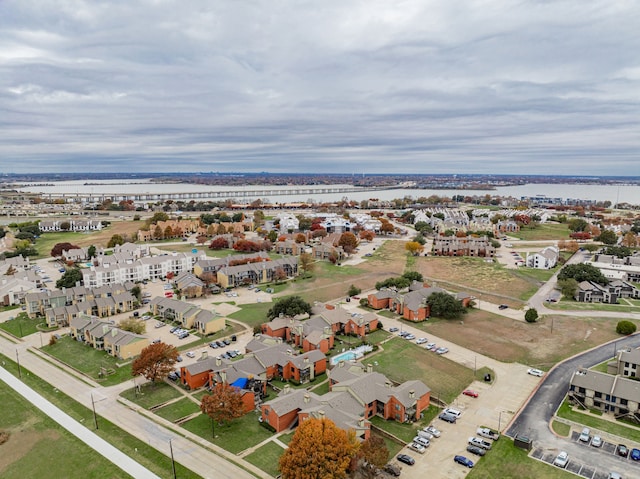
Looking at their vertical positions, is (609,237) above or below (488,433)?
above

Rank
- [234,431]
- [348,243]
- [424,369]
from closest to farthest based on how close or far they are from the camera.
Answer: [234,431] → [424,369] → [348,243]

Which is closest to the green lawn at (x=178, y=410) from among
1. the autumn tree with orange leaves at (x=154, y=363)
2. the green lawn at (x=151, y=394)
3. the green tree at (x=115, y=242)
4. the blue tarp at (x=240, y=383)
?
the green lawn at (x=151, y=394)

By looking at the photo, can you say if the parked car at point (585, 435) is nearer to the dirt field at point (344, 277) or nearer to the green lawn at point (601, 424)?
the green lawn at point (601, 424)

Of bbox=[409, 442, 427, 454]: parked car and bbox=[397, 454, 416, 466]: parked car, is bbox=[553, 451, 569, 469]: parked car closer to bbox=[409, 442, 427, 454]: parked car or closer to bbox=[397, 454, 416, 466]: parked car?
bbox=[409, 442, 427, 454]: parked car

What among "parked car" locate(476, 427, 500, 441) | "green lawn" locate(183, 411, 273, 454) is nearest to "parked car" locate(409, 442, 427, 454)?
"parked car" locate(476, 427, 500, 441)

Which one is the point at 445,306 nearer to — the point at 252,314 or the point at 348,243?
the point at 252,314

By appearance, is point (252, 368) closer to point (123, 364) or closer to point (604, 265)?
point (123, 364)

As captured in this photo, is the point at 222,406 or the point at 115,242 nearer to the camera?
the point at 222,406

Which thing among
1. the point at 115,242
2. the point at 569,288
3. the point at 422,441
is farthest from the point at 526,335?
the point at 115,242
